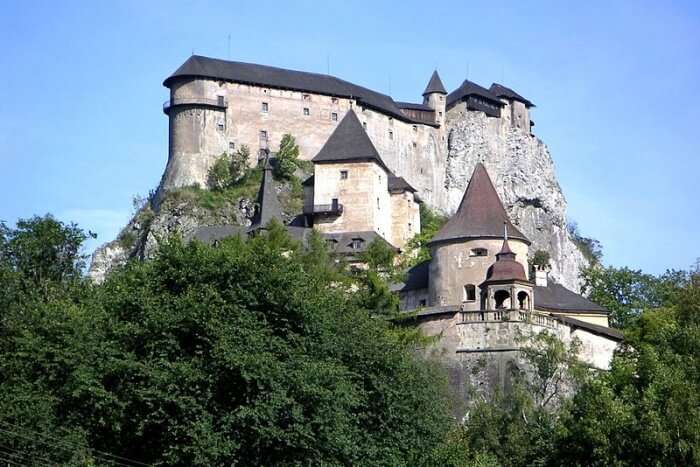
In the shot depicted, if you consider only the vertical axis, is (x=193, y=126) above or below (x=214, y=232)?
above

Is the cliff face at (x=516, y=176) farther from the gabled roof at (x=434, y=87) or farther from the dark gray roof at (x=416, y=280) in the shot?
the dark gray roof at (x=416, y=280)

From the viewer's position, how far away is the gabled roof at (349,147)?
98812 mm

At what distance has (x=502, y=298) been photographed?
68.0 meters

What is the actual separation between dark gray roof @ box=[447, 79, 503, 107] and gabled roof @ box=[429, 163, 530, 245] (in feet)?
169

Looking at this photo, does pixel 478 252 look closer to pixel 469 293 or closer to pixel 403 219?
pixel 469 293

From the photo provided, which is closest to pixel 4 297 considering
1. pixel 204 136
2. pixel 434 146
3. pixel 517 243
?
pixel 517 243

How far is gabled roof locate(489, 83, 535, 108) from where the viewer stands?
13025 centimetres

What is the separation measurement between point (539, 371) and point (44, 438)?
2251cm

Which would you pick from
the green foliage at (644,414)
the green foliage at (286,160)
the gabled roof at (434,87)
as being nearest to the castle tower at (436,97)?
the gabled roof at (434,87)

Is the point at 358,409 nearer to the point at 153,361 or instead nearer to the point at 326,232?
the point at 153,361

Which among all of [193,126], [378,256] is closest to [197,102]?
[193,126]

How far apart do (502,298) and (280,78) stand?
5150 centimetres

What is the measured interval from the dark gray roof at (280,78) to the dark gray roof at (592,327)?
4846 centimetres

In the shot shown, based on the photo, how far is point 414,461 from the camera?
4997 cm
